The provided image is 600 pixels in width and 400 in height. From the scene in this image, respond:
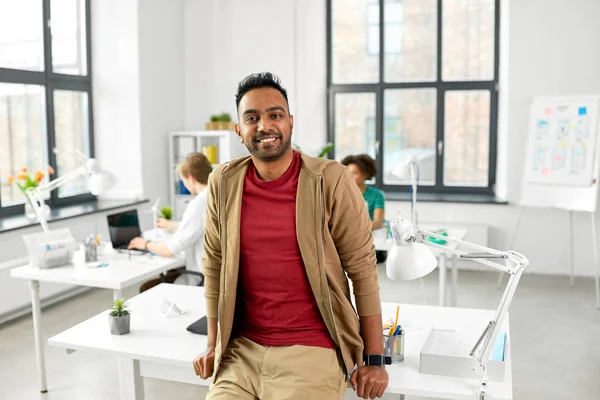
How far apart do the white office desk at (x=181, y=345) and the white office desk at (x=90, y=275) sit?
587mm

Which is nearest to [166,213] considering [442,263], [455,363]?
[442,263]

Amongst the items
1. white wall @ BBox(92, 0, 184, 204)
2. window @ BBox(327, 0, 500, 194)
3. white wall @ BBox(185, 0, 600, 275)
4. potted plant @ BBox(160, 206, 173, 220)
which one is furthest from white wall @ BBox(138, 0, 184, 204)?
potted plant @ BBox(160, 206, 173, 220)

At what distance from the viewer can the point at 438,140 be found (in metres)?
6.90

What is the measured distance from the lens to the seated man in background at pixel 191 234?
3.67 metres

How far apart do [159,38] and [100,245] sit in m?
3.25

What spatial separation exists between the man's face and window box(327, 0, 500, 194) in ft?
16.8

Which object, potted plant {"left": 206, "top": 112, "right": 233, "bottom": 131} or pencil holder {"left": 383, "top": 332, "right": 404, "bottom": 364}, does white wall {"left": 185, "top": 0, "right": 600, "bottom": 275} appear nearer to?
potted plant {"left": 206, "top": 112, "right": 233, "bottom": 131}

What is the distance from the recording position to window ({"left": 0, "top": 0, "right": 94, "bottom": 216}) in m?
5.52

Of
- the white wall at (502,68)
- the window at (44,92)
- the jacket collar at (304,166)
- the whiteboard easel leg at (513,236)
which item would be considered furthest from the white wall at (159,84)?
the jacket collar at (304,166)

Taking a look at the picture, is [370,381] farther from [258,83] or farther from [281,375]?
[258,83]

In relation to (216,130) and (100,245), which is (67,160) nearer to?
(216,130)

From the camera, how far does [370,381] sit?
204cm

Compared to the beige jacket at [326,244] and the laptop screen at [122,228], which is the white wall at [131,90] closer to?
the laptop screen at [122,228]

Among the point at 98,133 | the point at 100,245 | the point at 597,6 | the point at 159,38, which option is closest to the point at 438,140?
the point at 597,6
